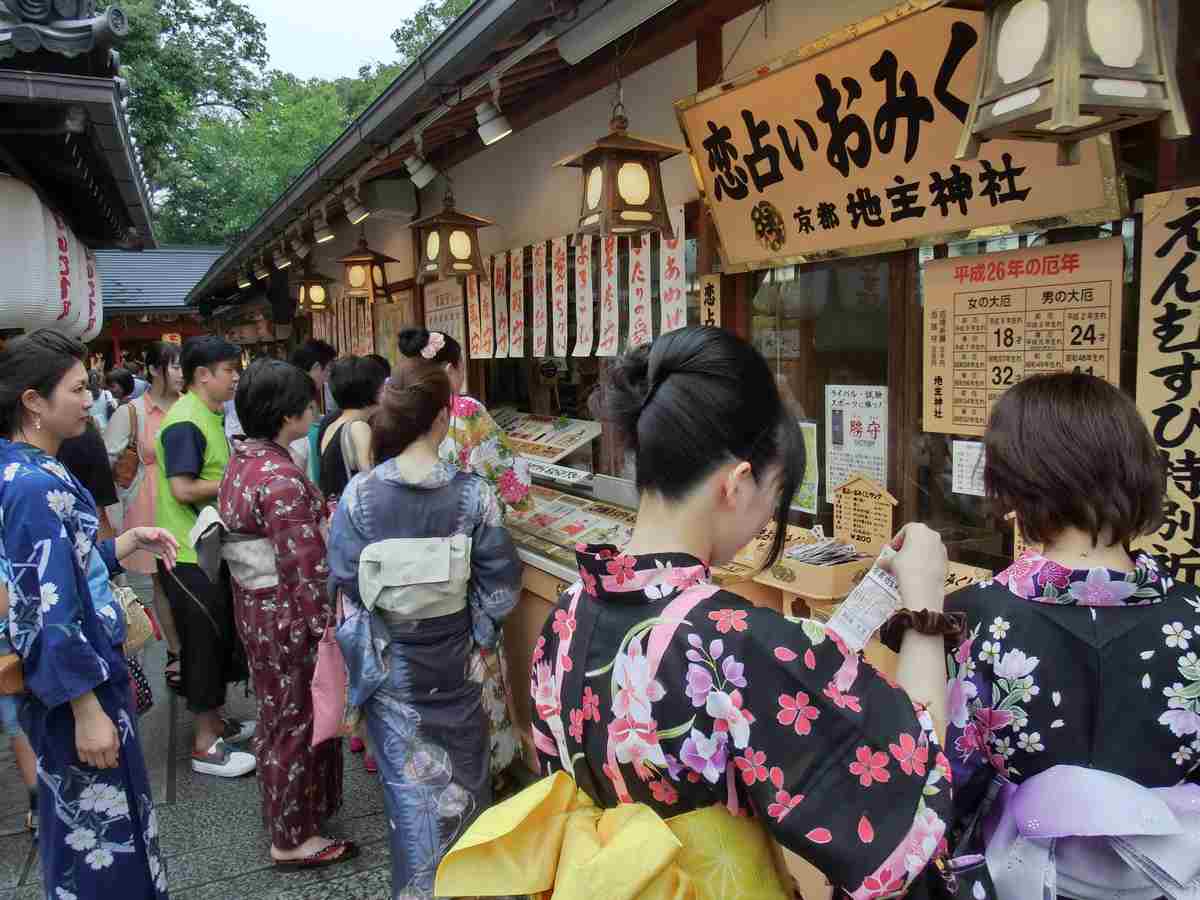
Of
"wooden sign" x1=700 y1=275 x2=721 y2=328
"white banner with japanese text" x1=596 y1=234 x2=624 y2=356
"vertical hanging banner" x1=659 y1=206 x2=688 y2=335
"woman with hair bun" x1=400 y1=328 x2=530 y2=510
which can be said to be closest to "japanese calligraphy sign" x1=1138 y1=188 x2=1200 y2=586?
"wooden sign" x1=700 y1=275 x2=721 y2=328

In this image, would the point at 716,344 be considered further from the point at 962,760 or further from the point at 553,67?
the point at 553,67

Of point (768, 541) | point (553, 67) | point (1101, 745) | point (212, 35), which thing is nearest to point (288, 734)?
point (768, 541)

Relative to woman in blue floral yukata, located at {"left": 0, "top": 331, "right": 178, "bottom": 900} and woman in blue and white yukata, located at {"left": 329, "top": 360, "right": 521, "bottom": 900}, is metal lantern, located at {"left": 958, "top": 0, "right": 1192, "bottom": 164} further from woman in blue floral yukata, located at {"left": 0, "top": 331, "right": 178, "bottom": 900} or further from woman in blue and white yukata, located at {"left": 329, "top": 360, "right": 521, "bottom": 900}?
woman in blue floral yukata, located at {"left": 0, "top": 331, "right": 178, "bottom": 900}

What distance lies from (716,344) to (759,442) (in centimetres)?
21

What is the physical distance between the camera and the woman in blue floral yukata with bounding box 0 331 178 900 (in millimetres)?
2979

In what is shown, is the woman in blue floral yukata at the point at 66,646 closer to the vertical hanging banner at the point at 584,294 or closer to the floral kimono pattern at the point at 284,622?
the floral kimono pattern at the point at 284,622

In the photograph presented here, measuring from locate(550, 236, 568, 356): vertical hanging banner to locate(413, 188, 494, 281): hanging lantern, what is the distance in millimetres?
789

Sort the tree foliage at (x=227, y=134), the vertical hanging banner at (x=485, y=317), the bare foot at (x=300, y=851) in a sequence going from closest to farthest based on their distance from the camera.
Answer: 1. the bare foot at (x=300, y=851)
2. the vertical hanging banner at (x=485, y=317)
3. the tree foliage at (x=227, y=134)

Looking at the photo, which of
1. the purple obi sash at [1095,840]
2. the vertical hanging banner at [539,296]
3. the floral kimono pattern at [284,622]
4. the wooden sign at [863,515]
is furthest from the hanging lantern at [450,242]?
the purple obi sash at [1095,840]

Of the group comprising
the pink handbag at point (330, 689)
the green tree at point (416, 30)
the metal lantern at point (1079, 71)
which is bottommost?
the pink handbag at point (330, 689)

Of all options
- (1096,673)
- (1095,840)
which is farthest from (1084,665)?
(1095,840)

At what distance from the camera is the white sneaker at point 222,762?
17.9 feet

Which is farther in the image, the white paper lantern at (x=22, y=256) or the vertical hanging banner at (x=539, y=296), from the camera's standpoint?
the vertical hanging banner at (x=539, y=296)

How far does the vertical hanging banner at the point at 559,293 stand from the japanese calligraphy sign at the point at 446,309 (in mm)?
1877
